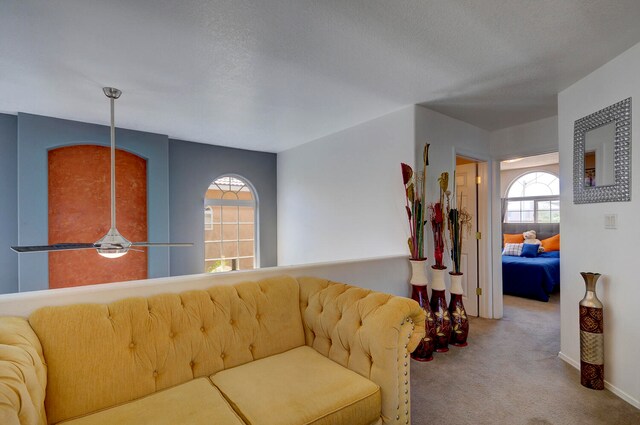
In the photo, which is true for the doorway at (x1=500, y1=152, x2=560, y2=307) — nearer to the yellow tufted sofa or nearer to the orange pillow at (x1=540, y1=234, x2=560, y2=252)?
the orange pillow at (x1=540, y1=234, x2=560, y2=252)

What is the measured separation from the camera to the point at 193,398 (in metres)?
1.43

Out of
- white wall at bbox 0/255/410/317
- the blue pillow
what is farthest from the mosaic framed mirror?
the blue pillow

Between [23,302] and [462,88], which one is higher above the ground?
[462,88]

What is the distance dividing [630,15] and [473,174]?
97.8 inches

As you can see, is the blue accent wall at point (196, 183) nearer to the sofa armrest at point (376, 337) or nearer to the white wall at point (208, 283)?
the white wall at point (208, 283)

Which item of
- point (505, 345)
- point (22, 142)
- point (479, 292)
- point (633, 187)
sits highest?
point (22, 142)

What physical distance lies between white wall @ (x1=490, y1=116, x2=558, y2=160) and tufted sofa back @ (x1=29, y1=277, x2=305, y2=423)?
11.2ft

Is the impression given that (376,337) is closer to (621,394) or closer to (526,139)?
(621,394)

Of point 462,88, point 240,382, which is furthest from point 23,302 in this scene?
point 462,88

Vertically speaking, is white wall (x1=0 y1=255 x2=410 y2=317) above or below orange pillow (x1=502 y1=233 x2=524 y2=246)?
above

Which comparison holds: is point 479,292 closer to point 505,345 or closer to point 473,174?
point 505,345

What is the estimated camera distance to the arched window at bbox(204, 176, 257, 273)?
194 inches

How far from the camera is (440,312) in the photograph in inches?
116

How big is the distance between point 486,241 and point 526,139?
4.37 feet
